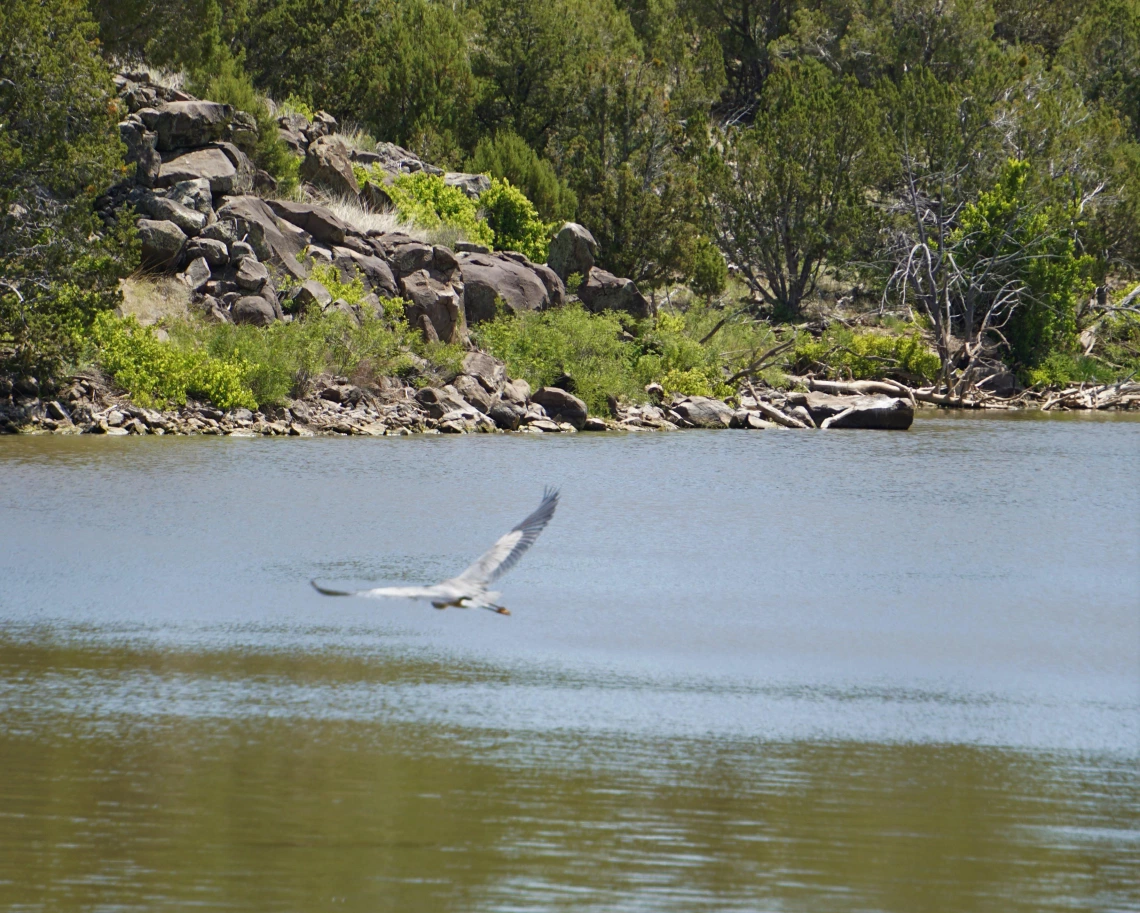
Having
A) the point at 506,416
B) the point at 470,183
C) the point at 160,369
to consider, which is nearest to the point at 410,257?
the point at 506,416

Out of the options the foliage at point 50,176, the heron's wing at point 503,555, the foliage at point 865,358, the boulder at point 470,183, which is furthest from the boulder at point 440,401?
the heron's wing at point 503,555

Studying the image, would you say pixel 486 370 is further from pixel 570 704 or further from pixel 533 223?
pixel 570 704

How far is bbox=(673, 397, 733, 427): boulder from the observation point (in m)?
28.2

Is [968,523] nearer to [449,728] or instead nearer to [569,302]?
[449,728]

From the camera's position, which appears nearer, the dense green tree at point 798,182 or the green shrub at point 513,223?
the green shrub at point 513,223

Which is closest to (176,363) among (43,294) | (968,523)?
(43,294)

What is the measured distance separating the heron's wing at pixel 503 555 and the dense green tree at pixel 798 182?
3274cm

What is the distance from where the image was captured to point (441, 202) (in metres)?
34.2

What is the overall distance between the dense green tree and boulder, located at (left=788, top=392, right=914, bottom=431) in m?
11.7

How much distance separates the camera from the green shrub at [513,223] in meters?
35.0

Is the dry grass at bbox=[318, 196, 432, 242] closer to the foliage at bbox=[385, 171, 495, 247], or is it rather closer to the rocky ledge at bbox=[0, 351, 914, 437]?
the foliage at bbox=[385, 171, 495, 247]

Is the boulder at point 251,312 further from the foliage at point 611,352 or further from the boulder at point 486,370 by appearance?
the foliage at point 611,352

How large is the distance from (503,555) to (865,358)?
29.2 m

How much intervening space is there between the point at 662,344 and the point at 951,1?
30.3 m
